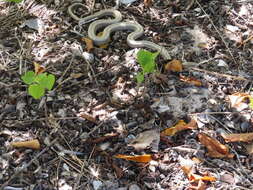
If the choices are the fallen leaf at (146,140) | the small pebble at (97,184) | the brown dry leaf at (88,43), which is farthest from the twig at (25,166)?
the brown dry leaf at (88,43)

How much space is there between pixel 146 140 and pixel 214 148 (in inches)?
20.1

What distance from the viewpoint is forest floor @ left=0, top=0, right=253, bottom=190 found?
2.96 m

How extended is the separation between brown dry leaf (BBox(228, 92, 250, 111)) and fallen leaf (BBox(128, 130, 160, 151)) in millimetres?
733

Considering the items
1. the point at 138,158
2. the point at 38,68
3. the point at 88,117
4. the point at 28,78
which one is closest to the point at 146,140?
the point at 138,158

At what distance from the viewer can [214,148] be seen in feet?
10.1

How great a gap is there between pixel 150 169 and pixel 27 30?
1.97 metres

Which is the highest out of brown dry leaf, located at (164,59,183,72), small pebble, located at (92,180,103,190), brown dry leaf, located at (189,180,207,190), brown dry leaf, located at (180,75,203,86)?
brown dry leaf, located at (164,59,183,72)

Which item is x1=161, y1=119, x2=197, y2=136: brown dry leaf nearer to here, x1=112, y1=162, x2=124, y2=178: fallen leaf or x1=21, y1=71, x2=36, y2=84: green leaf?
x1=112, y1=162, x2=124, y2=178: fallen leaf

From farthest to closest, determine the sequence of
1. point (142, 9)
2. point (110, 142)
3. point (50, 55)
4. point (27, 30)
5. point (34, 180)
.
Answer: point (142, 9) → point (27, 30) → point (50, 55) → point (110, 142) → point (34, 180)

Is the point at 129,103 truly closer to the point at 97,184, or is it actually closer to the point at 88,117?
the point at 88,117

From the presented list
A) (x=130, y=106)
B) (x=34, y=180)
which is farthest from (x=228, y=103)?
(x=34, y=180)

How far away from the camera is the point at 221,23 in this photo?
4.21 metres

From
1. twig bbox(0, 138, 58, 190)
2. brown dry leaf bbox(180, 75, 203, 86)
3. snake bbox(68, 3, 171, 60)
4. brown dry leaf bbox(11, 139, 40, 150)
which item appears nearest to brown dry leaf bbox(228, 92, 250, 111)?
brown dry leaf bbox(180, 75, 203, 86)

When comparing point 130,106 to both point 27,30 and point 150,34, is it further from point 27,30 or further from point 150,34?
point 27,30
